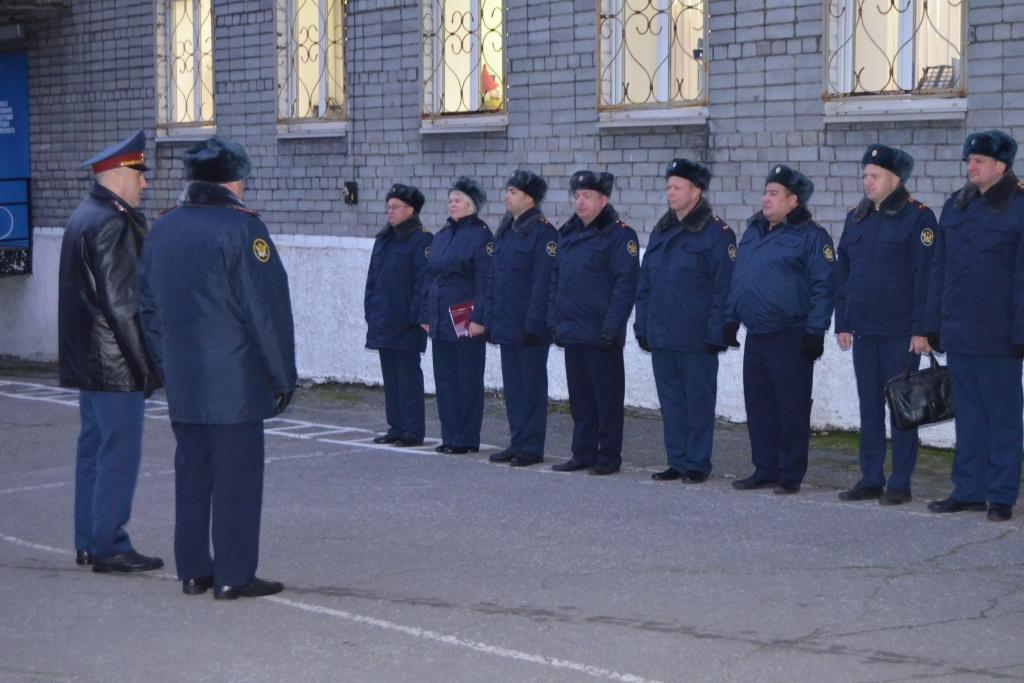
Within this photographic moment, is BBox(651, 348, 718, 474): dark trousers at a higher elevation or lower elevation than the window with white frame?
lower

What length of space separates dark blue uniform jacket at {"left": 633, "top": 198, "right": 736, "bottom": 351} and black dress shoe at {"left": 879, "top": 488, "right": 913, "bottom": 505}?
1.37 meters

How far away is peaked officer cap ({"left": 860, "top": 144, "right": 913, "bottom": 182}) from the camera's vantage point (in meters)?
9.27

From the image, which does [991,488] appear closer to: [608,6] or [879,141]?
[879,141]

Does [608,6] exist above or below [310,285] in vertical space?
above

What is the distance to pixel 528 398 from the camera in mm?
11008

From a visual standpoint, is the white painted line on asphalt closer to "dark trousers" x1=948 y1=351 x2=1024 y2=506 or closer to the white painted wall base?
"dark trousers" x1=948 y1=351 x2=1024 y2=506

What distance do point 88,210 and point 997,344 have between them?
4454 mm

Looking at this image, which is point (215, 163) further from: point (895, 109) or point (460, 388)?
point (895, 109)

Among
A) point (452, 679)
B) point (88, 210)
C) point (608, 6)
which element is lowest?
point (452, 679)

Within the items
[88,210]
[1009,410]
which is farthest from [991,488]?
[88,210]

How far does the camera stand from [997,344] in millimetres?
8781

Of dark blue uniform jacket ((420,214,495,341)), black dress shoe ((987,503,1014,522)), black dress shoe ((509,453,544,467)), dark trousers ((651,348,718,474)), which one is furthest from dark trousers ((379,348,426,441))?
black dress shoe ((987,503,1014,522))

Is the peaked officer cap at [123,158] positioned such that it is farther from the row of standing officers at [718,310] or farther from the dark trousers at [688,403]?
the dark trousers at [688,403]

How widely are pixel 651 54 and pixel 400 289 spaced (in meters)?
3.19
